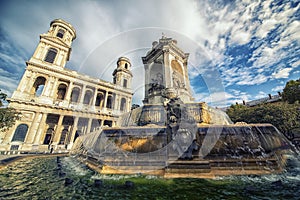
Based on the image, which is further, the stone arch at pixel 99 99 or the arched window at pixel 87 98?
the stone arch at pixel 99 99

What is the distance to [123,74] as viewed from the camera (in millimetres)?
36562

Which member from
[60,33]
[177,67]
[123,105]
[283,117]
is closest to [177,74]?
[177,67]

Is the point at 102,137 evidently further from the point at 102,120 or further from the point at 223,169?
the point at 102,120

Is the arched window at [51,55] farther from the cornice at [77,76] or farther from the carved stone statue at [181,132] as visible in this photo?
the carved stone statue at [181,132]

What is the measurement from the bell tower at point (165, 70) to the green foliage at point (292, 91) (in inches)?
984

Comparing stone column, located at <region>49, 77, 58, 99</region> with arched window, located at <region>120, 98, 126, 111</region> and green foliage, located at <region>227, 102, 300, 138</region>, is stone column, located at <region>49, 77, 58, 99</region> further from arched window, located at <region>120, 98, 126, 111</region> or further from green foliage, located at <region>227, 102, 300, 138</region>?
green foliage, located at <region>227, 102, 300, 138</region>

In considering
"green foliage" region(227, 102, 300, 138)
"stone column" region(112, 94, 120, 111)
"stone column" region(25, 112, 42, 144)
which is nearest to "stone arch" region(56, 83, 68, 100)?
"stone column" region(25, 112, 42, 144)

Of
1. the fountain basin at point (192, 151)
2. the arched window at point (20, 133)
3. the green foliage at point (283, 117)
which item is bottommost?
the fountain basin at point (192, 151)

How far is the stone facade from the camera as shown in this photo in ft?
62.7

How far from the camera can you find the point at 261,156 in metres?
4.10

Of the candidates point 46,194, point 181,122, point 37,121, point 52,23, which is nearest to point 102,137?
point 46,194

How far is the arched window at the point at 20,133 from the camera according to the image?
18.4 m

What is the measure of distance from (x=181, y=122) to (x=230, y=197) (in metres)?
2.37

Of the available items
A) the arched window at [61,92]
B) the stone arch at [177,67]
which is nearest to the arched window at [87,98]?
the arched window at [61,92]
